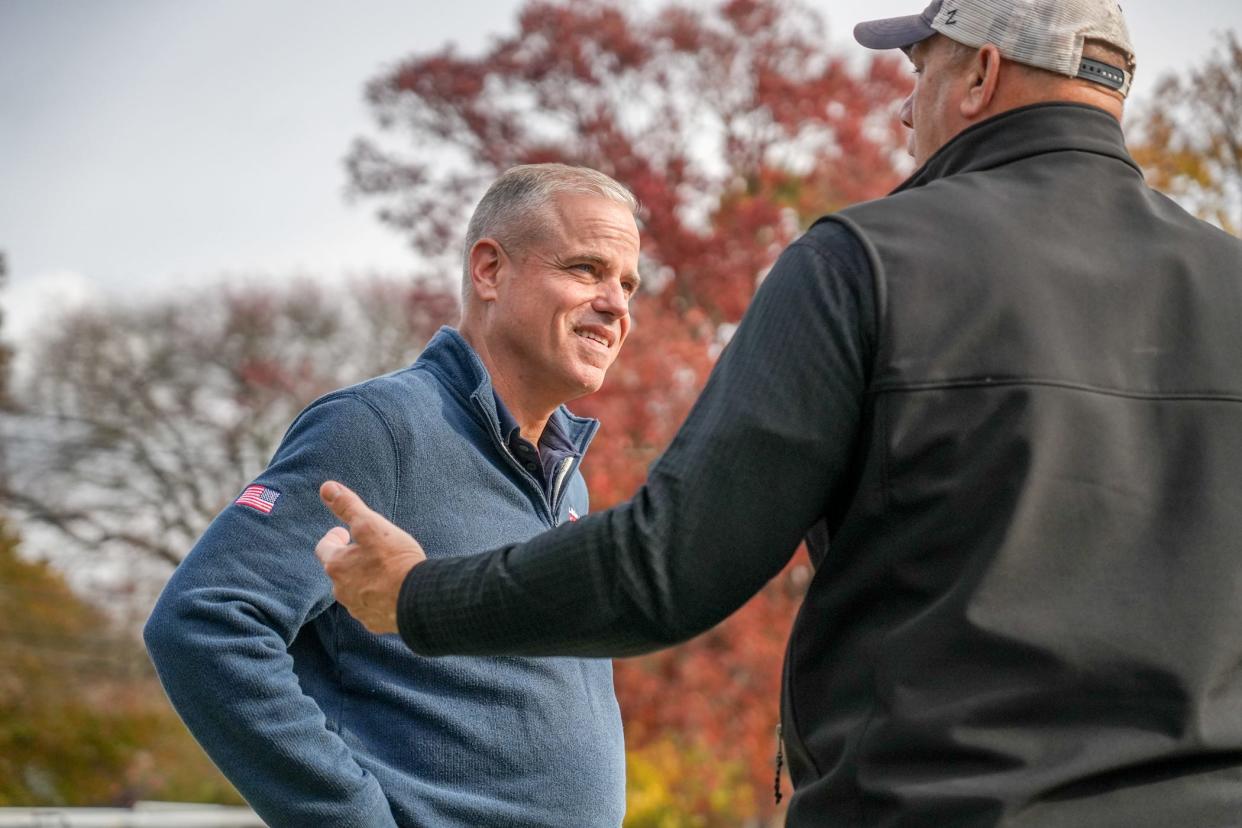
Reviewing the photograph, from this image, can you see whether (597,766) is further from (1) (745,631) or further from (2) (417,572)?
(1) (745,631)

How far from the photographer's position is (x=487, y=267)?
2975mm

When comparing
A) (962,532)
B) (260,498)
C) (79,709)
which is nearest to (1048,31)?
(962,532)

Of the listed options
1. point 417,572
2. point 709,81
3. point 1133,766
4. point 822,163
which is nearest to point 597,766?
point 417,572

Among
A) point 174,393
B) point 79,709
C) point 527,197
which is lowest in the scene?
point 79,709

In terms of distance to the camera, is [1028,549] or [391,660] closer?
[1028,549]

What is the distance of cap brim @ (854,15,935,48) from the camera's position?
1.86 metres

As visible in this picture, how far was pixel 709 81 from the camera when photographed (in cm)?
1270

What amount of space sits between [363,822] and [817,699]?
3.44ft

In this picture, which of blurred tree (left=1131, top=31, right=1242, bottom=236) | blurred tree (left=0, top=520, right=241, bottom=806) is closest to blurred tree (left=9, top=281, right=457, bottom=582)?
blurred tree (left=0, top=520, right=241, bottom=806)

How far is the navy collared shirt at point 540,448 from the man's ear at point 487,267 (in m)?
0.28

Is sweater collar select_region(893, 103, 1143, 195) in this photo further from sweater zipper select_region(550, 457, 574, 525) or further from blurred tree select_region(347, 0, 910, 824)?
blurred tree select_region(347, 0, 910, 824)

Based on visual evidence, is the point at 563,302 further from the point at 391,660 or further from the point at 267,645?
the point at 267,645

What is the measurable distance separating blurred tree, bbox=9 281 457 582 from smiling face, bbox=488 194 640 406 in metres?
15.6

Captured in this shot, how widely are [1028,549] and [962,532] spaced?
7 centimetres
